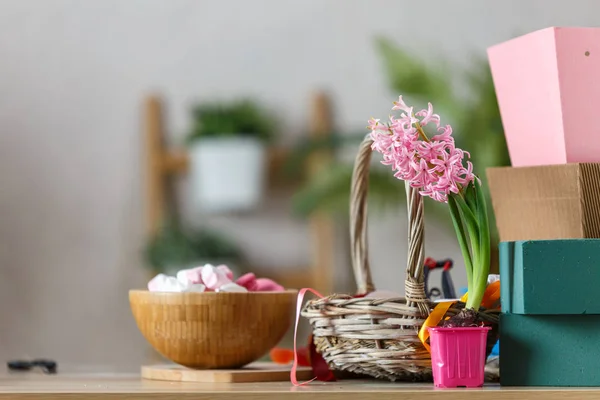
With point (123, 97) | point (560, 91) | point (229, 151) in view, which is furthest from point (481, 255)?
point (123, 97)

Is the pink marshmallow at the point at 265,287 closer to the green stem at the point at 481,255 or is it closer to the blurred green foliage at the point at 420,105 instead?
the green stem at the point at 481,255

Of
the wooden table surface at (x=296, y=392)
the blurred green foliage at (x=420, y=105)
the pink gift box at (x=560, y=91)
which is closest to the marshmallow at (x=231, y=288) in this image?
the wooden table surface at (x=296, y=392)

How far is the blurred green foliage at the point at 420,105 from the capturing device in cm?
312

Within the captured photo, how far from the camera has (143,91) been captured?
3600 millimetres

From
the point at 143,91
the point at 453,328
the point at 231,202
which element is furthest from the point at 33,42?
the point at 453,328

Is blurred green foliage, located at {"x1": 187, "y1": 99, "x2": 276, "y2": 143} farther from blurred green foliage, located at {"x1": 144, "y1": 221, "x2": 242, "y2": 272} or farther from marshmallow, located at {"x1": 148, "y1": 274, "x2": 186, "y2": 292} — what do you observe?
marshmallow, located at {"x1": 148, "y1": 274, "x2": 186, "y2": 292}

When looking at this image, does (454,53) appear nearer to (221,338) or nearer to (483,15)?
(483,15)

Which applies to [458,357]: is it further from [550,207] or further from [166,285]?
[166,285]

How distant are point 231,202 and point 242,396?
2.63 metres

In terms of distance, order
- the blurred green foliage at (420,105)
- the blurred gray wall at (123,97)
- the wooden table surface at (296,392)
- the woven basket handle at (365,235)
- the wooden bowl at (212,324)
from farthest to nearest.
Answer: the blurred gray wall at (123,97), the blurred green foliage at (420,105), the wooden bowl at (212,324), the woven basket handle at (365,235), the wooden table surface at (296,392)

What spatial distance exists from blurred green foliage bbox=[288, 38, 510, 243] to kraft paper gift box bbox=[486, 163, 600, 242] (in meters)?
2.13

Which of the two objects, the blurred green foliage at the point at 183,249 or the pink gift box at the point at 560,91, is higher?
the pink gift box at the point at 560,91

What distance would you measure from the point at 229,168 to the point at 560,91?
2.43 metres

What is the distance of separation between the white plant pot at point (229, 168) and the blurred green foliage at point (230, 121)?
28 millimetres
